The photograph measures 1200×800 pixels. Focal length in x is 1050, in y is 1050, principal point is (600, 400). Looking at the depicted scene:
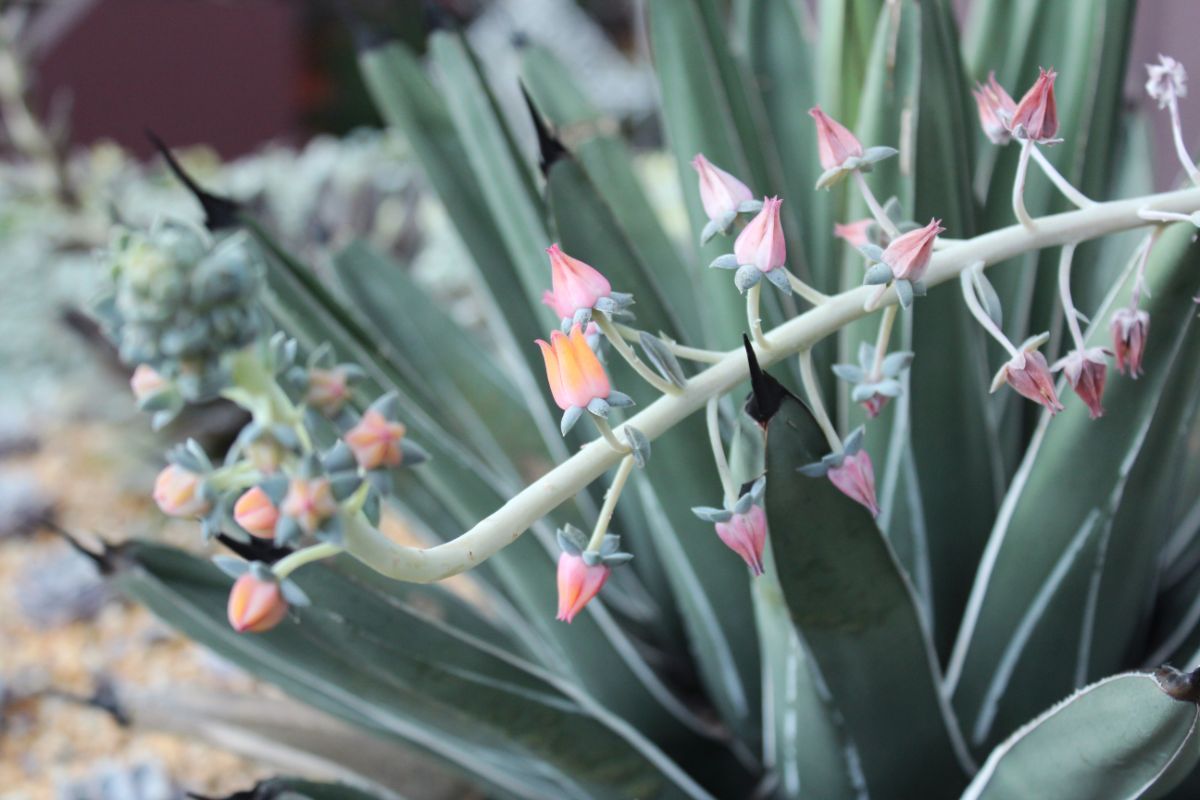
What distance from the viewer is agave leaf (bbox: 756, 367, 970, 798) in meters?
0.43

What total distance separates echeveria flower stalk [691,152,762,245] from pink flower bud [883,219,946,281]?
53 mm

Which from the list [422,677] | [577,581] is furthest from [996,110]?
[422,677]

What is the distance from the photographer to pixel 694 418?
609 mm

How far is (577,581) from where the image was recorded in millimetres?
371

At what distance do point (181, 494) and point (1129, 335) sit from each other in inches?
14.1

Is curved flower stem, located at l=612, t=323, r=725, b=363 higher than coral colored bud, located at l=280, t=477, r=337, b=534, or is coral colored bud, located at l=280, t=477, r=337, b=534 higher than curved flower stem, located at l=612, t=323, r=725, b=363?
coral colored bud, located at l=280, t=477, r=337, b=534

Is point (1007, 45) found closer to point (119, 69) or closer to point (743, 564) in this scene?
point (743, 564)

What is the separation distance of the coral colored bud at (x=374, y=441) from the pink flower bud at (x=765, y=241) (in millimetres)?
135

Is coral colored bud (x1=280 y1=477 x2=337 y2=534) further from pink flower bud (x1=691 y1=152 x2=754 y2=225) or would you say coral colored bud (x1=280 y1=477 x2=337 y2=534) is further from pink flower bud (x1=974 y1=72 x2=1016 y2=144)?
pink flower bud (x1=974 y1=72 x2=1016 y2=144)

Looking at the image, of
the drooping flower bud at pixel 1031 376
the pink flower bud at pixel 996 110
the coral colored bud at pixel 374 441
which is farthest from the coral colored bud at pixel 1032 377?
the coral colored bud at pixel 374 441

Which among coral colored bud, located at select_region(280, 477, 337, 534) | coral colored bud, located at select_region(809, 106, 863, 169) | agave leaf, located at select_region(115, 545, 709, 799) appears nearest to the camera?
coral colored bud, located at select_region(280, 477, 337, 534)

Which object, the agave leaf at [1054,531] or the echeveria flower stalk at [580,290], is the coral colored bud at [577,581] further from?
the agave leaf at [1054,531]

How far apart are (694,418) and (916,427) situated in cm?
12

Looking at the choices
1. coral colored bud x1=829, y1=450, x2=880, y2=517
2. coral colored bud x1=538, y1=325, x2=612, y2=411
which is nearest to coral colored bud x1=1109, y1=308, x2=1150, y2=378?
coral colored bud x1=829, y1=450, x2=880, y2=517
